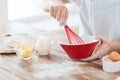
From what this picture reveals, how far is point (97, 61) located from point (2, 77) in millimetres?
435

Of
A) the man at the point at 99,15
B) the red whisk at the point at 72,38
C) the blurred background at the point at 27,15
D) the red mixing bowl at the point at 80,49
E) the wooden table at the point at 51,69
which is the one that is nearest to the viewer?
the wooden table at the point at 51,69

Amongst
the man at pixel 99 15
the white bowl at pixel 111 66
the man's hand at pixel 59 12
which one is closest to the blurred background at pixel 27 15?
the man at pixel 99 15

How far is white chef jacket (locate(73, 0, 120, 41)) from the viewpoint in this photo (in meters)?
1.51

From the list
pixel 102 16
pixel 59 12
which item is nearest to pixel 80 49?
pixel 59 12

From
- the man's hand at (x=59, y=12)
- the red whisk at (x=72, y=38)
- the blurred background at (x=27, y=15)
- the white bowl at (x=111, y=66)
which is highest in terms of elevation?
the man's hand at (x=59, y=12)

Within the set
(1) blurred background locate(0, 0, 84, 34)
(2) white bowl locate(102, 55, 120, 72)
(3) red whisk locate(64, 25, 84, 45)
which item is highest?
(3) red whisk locate(64, 25, 84, 45)

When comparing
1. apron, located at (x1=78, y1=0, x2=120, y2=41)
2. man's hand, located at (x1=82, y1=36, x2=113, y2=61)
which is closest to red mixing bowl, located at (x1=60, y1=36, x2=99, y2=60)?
man's hand, located at (x1=82, y1=36, x2=113, y2=61)

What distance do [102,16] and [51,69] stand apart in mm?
507

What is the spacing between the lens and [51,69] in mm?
1199

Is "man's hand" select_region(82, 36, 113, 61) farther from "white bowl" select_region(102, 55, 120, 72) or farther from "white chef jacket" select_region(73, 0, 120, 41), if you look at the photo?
"white chef jacket" select_region(73, 0, 120, 41)

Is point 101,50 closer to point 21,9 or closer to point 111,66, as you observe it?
point 111,66

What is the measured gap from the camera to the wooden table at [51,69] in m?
1.13

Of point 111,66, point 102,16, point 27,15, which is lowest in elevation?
point 27,15

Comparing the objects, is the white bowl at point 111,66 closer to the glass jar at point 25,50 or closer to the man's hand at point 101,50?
the man's hand at point 101,50
